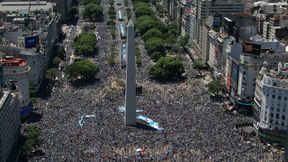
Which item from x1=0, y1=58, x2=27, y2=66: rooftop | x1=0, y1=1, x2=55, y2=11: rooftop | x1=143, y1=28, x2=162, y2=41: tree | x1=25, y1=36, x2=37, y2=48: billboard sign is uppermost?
x1=0, y1=1, x2=55, y2=11: rooftop

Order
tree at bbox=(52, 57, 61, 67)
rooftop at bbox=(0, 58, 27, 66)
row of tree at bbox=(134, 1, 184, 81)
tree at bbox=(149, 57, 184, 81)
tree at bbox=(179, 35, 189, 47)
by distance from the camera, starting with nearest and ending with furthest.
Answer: rooftop at bbox=(0, 58, 27, 66) → tree at bbox=(149, 57, 184, 81) → row of tree at bbox=(134, 1, 184, 81) → tree at bbox=(52, 57, 61, 67) → tree at bbox=(179, 35, 189, 47)

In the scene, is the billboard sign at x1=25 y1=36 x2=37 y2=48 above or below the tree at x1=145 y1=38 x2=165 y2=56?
above

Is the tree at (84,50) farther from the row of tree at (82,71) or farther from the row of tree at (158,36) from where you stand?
the row of tree at (82,71)

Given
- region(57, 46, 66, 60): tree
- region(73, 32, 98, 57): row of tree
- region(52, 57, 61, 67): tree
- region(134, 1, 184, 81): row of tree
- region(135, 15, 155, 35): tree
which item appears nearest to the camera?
region(134, 1, 184, 81): row of tree

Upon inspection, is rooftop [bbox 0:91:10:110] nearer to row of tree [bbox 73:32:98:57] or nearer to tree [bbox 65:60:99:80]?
tree [bbox 65:60:99:80]

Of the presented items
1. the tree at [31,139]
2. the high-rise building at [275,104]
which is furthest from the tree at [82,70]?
the high-rise building at [275,104]

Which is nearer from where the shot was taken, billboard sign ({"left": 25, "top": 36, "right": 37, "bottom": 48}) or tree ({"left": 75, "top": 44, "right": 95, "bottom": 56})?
Answer: billboard sign ({"left": 25, "top": 36, "right": 37, "bottom": 48})

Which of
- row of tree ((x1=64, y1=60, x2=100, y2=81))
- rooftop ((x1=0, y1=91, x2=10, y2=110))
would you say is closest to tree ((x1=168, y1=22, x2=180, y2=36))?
row of tree ((x1=64, y1=60, x2=100, y2=81))
